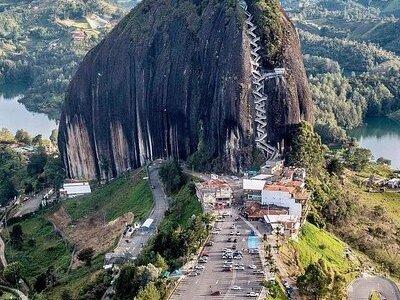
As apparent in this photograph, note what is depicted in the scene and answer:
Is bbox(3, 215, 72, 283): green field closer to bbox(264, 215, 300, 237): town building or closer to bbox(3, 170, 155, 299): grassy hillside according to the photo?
bbox(3, 170, 155, 299): grassy hillside

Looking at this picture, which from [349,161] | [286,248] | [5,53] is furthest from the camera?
[5,53]

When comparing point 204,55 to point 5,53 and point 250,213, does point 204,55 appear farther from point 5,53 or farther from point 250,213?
point 5,53

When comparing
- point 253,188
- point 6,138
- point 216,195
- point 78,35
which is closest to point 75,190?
point 216,195

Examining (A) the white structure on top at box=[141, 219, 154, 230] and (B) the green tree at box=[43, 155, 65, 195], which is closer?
(A) the white structure on top at box=[141, 219, 154, 230]

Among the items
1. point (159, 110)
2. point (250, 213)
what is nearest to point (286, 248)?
point (250, 213)

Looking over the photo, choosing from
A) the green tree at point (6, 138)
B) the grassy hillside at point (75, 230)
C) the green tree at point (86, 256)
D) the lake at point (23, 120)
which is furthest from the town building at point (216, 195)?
the lake at point (23, 120)

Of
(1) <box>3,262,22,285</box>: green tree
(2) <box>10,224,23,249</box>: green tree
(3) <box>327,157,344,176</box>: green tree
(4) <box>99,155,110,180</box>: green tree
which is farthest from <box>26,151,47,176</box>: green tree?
(3) <box>327,157,344,176</box>: green tree
